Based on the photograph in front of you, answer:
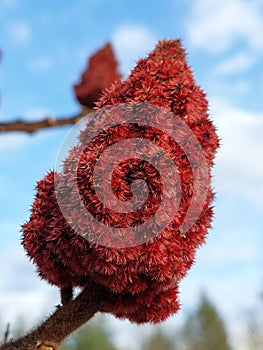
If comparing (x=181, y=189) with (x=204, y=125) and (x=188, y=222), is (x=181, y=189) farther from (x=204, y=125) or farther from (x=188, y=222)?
(x=204, y=125)

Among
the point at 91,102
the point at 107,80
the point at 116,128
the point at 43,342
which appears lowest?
the point at 43,342

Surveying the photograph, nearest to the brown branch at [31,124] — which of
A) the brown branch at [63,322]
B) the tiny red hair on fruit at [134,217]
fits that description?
the tiny red hair on fruit at [134,217]

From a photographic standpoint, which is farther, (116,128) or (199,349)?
(199,349)

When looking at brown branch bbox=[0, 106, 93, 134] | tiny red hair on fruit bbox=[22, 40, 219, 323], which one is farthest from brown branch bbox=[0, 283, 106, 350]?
brown branch bbox=[0, 106, 93, 134]

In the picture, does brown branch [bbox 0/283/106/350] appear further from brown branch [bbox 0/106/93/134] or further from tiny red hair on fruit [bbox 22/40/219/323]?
brown branch [bbox 0/106/93/134]

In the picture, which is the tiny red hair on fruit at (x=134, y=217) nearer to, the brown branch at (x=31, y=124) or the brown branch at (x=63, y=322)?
the brown branch at (x=63, y=322)

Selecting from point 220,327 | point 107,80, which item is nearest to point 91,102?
point 107,80

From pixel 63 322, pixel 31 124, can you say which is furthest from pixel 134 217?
pixel 31 124

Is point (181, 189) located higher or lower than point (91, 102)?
lower

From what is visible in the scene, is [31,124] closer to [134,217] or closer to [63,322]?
[134,217]
